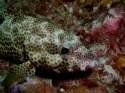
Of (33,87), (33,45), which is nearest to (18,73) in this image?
(33,45)

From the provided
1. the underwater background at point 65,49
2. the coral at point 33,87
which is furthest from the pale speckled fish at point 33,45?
the coral at point 33,87

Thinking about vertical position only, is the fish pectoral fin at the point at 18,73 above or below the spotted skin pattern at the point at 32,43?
below

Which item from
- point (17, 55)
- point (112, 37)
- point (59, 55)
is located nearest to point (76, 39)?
point (59, 55)

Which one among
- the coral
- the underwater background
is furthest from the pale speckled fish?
the coral

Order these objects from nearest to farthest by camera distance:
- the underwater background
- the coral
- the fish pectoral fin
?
1. the coral
2. the fish pectoral fin
3. the underwater background

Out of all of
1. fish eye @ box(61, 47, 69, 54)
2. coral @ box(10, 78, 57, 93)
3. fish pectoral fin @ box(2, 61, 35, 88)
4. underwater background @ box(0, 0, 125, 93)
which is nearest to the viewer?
coral @ box(10, 78, 57, 93)

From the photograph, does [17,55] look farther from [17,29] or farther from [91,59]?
[91,59]

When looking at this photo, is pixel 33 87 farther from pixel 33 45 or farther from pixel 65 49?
pixel 33 45

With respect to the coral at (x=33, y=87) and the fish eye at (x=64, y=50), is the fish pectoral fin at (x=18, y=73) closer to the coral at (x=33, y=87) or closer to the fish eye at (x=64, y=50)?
the coral at (x=33, y=87)

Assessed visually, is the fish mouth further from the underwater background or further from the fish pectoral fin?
the fish pectoral fin
